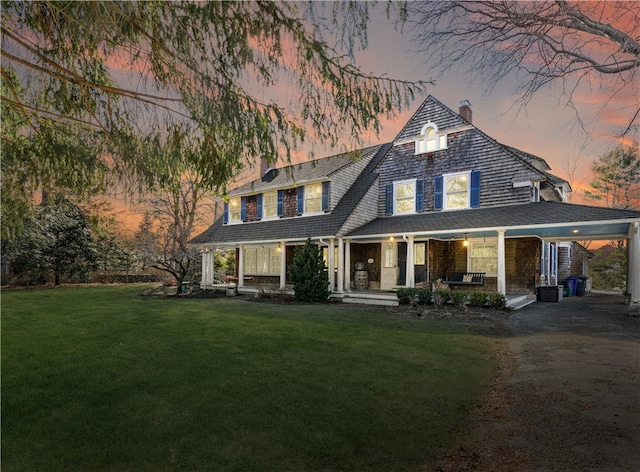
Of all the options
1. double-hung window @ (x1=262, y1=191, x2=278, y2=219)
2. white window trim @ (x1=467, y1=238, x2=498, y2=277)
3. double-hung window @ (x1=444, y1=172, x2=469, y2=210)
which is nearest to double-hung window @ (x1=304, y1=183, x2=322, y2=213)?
double-hung window @ (x1=262, y1=191, x2=278, y2=219)

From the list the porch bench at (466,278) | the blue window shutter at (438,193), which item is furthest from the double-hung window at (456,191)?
the porch bench at (466,278)

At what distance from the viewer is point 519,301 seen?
13508 millimetres

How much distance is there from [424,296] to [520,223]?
4273 millimetres

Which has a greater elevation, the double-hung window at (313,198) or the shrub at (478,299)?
the double-hung window at (313,198)

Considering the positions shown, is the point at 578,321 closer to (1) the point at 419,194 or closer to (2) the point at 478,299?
(2) the point at 478,299

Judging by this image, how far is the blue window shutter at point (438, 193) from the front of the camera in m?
16.6

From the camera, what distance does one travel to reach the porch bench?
15781mm

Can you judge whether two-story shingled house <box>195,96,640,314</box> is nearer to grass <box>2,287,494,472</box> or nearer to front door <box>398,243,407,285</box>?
front door <box>398,243,407,285</box>

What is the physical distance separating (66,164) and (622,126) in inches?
371

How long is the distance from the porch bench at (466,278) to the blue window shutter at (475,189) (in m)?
3.07

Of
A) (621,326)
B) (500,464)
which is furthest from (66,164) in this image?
(621,326)

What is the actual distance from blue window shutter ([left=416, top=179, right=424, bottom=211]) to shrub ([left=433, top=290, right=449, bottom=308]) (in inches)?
201

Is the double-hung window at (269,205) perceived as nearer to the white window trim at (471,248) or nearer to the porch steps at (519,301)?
the white window trim at (471,248)

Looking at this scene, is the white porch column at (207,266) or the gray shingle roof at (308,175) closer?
the gray shingle roof at (308,175)
